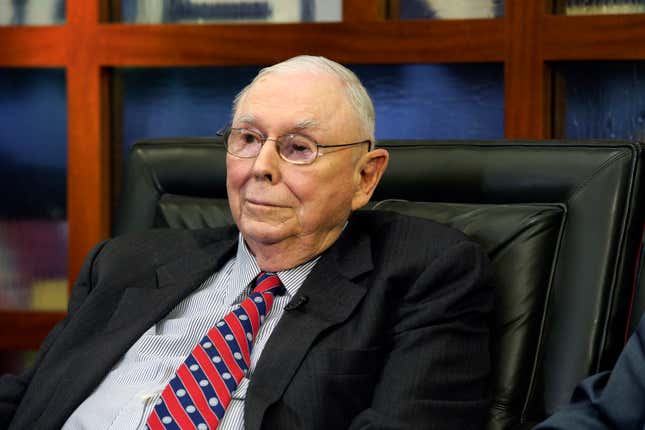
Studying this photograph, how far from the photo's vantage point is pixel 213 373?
1.60 m

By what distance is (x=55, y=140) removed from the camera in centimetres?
301

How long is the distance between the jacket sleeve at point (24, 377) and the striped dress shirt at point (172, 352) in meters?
0.15

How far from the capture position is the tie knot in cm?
173

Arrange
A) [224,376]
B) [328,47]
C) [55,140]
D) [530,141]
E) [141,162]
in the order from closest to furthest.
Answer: [224,376] < [530,141] < [141,162] < [328,47] < [55,140]

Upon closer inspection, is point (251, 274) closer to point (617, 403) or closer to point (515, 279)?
point (515, 279)

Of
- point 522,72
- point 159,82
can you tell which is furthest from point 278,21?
point 522,72

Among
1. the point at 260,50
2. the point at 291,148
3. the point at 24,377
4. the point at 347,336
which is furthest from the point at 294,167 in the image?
the point at 260,50

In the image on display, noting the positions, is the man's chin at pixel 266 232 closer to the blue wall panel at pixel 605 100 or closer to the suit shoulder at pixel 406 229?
the suit shoulder at pixel 406 229

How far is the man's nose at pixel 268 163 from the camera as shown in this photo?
5.49 feet

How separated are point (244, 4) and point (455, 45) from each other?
664 mm

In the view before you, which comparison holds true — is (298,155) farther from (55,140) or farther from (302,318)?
(55,140)

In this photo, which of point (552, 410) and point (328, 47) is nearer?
point (552, 410)

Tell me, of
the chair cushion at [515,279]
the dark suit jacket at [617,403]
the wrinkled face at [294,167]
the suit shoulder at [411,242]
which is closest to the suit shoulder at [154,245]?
the wrinkled face at [294,167]

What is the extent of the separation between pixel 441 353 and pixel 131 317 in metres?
0.60
